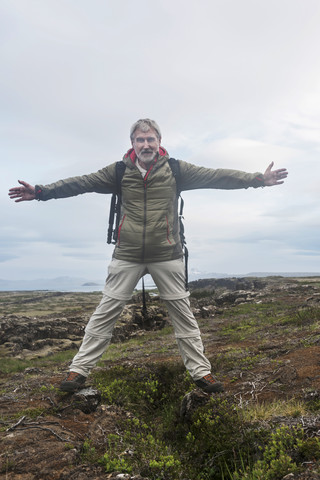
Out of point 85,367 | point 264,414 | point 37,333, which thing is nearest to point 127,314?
point 37,333

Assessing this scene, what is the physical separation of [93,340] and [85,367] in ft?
1.34

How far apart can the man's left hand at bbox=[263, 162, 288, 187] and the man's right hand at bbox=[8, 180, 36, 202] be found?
370 centimetres

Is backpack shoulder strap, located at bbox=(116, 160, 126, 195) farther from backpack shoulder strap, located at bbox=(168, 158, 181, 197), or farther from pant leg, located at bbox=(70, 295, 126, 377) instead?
pant leg, located at bbox=(70, 295, 126, 377)

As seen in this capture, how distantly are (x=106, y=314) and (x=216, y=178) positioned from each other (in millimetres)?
2778

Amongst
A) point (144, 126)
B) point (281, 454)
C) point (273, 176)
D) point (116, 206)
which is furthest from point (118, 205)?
point (281, 454)

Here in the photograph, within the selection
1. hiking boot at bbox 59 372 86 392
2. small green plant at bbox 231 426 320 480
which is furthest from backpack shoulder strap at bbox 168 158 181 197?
small green plant at bbox 231 426 320 480

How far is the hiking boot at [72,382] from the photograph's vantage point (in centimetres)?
481

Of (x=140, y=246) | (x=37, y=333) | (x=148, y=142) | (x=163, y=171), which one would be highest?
(x=148, y=142)

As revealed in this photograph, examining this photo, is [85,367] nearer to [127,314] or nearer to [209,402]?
[209,402]

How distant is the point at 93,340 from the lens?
493 centimetres

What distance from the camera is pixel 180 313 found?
16.5 ft

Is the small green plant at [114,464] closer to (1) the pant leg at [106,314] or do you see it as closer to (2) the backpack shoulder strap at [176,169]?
(1) the pant leg at [106,314]

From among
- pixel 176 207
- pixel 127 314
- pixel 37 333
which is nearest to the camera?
pixel 176 207

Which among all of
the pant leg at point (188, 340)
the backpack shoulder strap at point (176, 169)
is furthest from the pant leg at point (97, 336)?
the backpack shoulder strap at point (176, 169)
